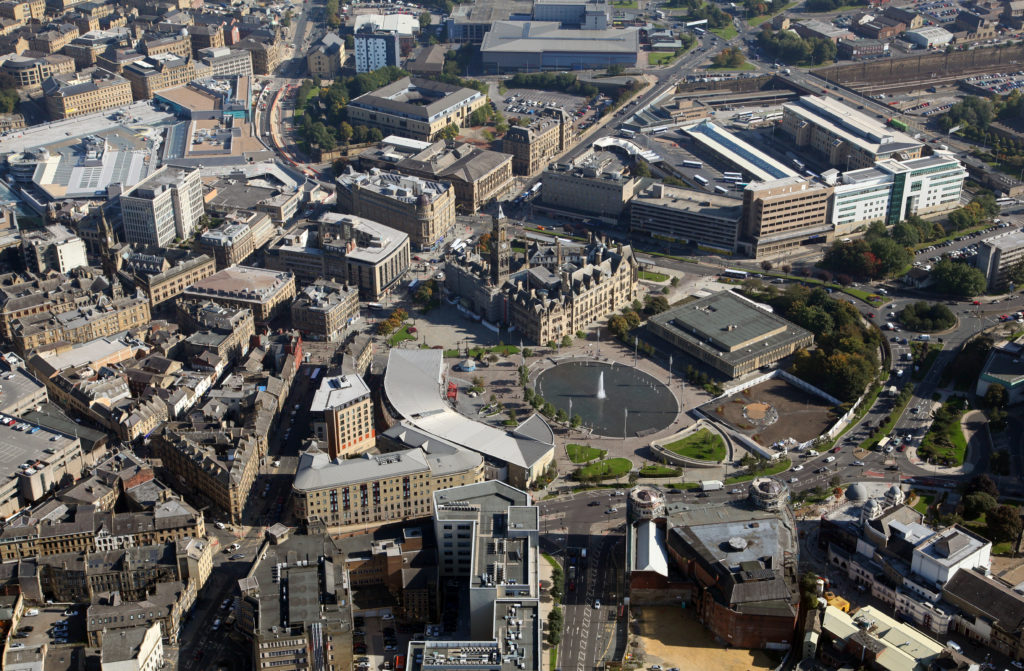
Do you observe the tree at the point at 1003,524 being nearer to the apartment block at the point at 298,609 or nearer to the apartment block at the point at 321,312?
the apartment block at the point at 298,609

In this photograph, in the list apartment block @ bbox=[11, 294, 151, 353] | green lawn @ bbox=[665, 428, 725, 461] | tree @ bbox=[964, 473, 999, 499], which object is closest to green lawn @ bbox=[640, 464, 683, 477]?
green lawn @ bbox=[665, 428, 725, 461]

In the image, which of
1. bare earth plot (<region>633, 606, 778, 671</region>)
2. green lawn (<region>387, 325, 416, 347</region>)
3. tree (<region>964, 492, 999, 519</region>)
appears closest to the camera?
bare earth plot (<region>633, 606, 778, 671</region>)

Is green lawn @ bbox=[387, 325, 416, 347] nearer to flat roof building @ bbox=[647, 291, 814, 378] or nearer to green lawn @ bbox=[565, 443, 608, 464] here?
flat roof building @ bbox=[647, 291, 814, 378]

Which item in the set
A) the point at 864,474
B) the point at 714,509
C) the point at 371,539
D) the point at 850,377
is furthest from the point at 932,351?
the point at 371,539

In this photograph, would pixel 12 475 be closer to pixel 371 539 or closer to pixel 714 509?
pixel 371 539

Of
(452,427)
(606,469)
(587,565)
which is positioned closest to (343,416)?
(452,427)

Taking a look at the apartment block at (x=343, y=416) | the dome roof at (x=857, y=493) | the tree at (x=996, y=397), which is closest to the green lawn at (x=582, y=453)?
the apartment block at (x=343, y=416)
